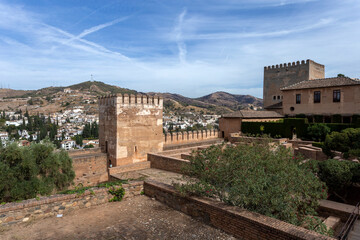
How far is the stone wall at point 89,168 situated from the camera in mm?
12039

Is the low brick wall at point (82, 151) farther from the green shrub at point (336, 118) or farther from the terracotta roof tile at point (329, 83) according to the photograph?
the green shrub at point (336, 118)

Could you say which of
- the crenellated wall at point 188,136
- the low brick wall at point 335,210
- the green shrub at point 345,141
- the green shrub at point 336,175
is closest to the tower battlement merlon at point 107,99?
the crenellated wall at point 188,136

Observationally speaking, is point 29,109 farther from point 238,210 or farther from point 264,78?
point 238,210

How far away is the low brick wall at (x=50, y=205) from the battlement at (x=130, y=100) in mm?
7517

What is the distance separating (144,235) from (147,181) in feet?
7.43

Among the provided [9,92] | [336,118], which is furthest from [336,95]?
[9,92]

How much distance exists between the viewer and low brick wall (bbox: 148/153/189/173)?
11.6m

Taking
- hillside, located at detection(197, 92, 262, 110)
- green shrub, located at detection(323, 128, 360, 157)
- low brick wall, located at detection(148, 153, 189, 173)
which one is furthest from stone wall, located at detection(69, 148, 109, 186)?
hillside, located at detection(197, 92, 262, 110)

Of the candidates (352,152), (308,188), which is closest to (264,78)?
(352,152)

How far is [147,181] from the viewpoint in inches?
255

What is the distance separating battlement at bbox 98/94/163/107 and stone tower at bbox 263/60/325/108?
56.6 feet

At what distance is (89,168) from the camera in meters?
12.6

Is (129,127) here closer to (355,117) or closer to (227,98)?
(355,117)

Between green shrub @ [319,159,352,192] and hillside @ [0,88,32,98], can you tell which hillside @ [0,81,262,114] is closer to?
hillside @ [0,88,32,98]
